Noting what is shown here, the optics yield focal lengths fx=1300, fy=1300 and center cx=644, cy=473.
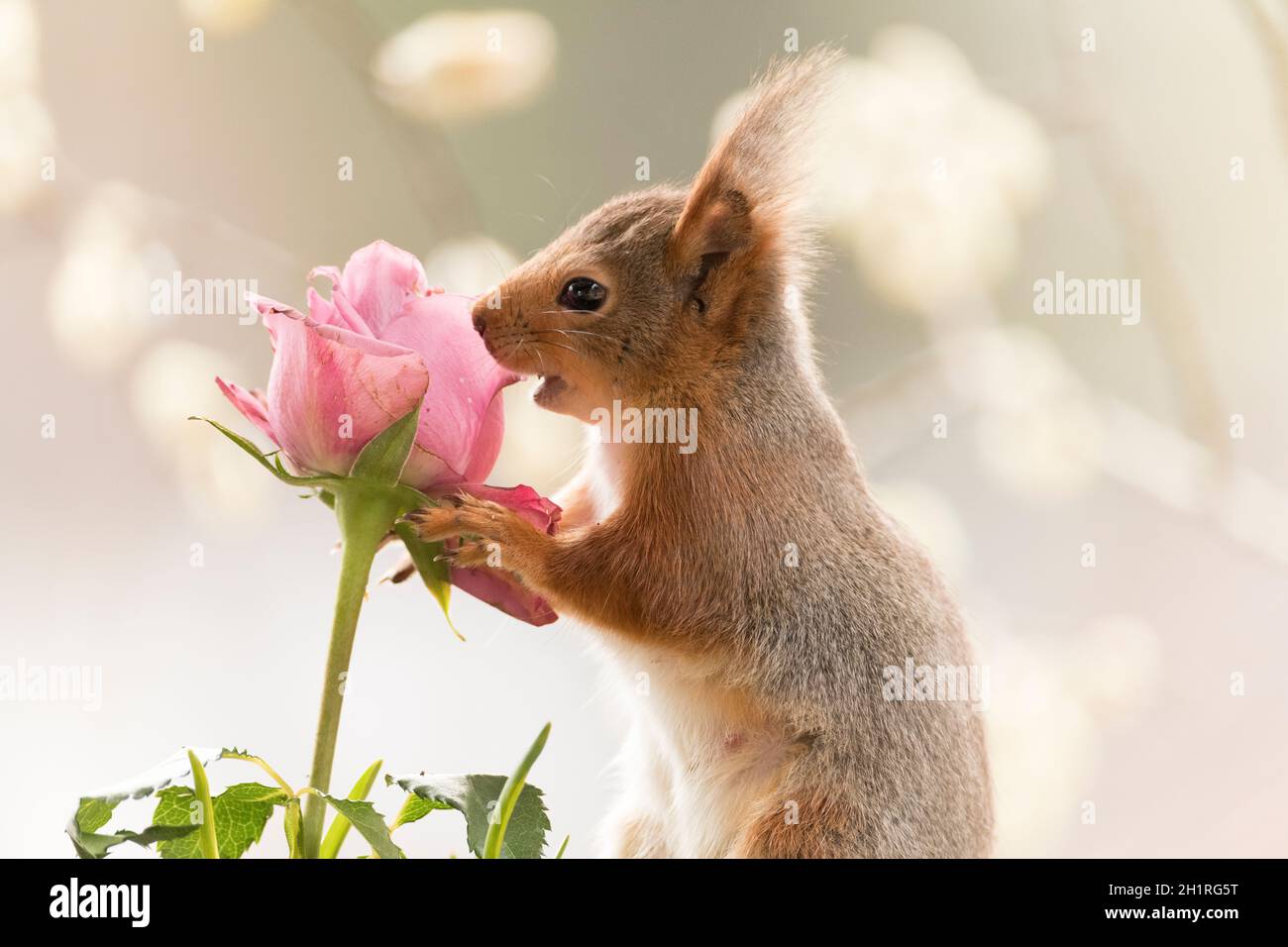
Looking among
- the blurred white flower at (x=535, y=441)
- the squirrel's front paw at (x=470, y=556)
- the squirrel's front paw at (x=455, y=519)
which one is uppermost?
the blurred white flower at (x=535, y=441)

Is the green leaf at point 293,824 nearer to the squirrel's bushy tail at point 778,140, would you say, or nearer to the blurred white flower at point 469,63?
the squirrel's bushy tail at point 778,140

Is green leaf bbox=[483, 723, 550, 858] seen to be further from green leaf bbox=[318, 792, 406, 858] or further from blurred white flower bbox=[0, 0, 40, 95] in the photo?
blurred white flower bbox=[0, 0, 40, 95]

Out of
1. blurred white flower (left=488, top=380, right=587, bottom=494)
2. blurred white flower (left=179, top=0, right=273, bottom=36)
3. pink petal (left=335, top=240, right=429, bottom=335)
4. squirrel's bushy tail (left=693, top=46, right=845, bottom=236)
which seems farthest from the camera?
blurred white flower (left=179, top=0, right=273, bottom=36)

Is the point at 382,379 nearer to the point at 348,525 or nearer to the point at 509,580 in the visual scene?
the point at 348,525

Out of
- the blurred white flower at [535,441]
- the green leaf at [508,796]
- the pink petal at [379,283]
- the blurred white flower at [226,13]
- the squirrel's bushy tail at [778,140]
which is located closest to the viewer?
the green leaf at [508,796]

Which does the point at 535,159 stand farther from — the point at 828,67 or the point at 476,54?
the point at 828,67

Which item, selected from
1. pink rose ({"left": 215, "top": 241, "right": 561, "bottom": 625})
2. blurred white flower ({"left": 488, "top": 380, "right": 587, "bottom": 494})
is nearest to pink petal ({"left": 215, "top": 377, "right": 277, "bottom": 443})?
pink rose ({"left": 215, "top": 241, "right": 561, "bottom": 625})

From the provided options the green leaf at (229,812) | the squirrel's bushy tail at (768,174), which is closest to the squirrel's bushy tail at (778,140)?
the squirrel's bushy tail at (768,174)

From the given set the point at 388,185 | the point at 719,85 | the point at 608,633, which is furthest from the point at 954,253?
the point at 608,633

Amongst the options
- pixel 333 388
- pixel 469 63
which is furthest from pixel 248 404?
pixel 469 63
